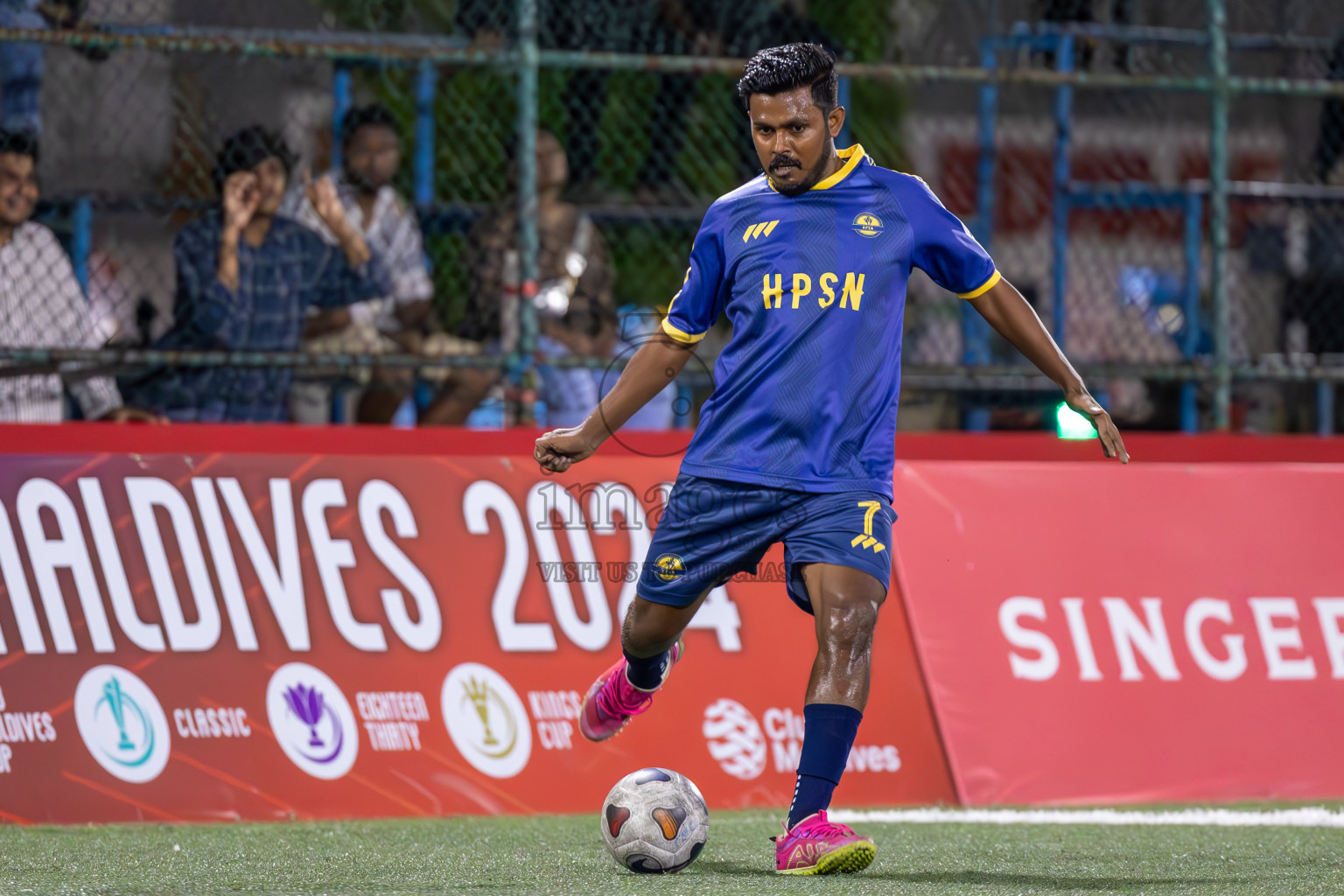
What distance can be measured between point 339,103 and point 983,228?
3247 mm

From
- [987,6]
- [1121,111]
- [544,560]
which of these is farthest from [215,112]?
[1121,111]

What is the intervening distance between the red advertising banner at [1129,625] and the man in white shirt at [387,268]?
2.70 metres

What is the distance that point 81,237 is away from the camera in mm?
7195

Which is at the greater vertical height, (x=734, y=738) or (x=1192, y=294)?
(x=1192, y=294)

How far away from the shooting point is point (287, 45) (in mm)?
6371

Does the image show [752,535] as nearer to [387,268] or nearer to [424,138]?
[387,268]

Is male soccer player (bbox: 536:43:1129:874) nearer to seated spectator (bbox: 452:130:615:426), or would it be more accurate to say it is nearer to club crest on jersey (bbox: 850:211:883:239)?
club crest on jersey (bbox: 850:211:883:239)


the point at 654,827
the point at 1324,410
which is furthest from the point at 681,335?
the point at 1324,410

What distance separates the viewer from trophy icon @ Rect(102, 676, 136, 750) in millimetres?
5410

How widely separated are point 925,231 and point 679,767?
2.21 metres

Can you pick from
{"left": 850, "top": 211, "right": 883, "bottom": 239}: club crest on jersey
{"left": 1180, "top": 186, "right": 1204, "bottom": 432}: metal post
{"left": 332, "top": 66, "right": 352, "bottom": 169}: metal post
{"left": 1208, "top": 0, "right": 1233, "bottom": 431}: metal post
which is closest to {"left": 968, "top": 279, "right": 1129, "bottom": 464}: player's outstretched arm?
{"left": 850, "top": 211, "right": 883, "bottom": 239}: club crest on jersey

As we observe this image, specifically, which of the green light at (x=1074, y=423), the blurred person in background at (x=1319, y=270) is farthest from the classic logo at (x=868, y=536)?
the blurred person in background at (x=1319, y=270)

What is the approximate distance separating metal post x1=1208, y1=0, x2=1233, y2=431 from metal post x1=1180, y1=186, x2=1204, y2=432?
42cm

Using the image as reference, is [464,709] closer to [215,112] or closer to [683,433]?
[683,433]
